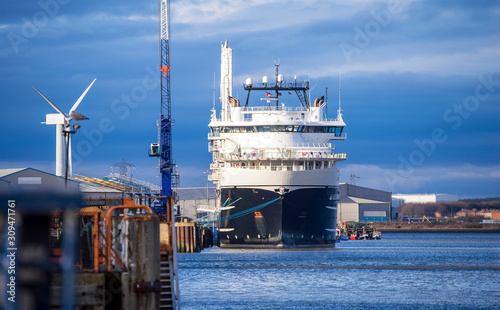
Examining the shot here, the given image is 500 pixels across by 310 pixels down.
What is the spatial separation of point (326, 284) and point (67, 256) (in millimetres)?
39606

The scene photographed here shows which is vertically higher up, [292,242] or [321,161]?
[321,161]

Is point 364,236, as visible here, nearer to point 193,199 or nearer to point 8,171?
point 193,199

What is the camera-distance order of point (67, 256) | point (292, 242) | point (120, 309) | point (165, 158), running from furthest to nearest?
point (165, 158), point (292, 242), point (120, 309), point (67, 256)

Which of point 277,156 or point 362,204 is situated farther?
point 362,204

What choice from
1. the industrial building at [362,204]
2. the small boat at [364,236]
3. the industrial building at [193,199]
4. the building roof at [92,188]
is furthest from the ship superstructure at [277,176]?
the industrial building at [362,204]

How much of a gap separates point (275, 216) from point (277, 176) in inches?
150

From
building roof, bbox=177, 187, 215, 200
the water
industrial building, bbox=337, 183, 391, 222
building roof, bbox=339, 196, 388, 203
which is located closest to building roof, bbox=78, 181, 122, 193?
the water

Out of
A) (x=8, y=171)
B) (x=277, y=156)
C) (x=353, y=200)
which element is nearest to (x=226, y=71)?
(x=277, y=156)

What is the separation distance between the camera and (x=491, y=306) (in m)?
38.1

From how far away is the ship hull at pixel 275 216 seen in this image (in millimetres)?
74125

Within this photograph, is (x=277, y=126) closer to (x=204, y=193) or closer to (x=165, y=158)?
(x=165, y=158)

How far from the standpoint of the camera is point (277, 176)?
74312 mm

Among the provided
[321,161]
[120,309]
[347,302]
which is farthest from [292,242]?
[120,309]

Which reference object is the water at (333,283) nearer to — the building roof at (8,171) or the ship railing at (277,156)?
the ship railing at (277,156)
